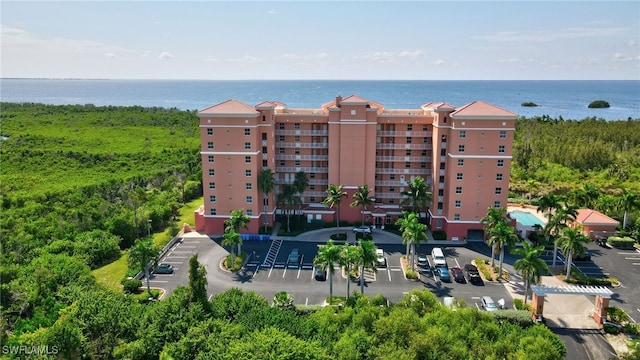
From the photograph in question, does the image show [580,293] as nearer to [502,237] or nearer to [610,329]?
[610,329]

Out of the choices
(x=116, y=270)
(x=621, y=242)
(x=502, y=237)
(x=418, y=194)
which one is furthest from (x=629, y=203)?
(x=116, y=270)

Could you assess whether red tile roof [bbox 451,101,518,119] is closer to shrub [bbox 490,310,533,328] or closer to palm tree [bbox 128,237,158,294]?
shrub [bbox 490,310,533,328]

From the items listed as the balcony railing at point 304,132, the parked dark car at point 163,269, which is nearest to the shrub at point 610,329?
the balcony railing at point 304,132

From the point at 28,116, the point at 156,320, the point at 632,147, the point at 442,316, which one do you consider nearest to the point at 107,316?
the point at 156,320

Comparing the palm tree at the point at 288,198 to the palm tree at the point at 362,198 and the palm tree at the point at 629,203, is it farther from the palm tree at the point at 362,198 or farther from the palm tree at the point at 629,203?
the palm tree at the point at 629,203

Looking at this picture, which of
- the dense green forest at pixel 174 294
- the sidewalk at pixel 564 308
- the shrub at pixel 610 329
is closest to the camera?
the dense green forest at pixel 174 294

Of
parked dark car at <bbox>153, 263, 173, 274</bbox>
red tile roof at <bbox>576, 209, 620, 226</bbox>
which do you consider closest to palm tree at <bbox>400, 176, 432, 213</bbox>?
red tile roof at <bbox>576, 209, 620, 226</bbox>
